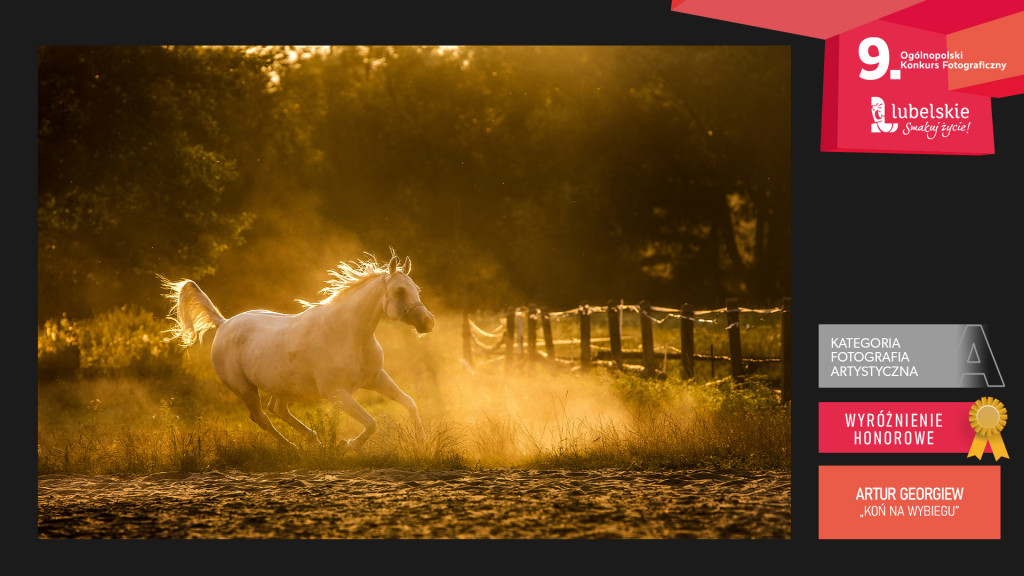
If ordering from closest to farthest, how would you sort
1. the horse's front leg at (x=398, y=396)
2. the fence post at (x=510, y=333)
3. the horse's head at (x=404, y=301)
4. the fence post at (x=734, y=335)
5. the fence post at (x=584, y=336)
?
the horse's head at (x=404, y=301) → the horse's front leg at (x=398, y=396) → the fence post at (x=734, y=335) → the fence post at (x=584, y=336) → the fence post at (x=510, y=333)

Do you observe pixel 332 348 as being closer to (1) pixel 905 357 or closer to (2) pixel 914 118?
(1) pixel 905 357

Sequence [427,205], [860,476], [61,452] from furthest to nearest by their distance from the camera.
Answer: [427,205]
[61,452]
[860,476]

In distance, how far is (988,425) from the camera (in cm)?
696

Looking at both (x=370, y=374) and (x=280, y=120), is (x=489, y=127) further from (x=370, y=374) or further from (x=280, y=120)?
(x=370, y=374)

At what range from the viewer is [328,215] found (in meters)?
11.4

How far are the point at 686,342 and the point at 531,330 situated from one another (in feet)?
10.9

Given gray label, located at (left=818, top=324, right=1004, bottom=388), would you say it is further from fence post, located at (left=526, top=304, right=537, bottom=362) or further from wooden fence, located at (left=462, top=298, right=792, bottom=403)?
fence post, located at (left=526, top=304, right=537, bottom=362)

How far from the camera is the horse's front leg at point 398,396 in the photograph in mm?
8391

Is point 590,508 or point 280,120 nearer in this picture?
point 590,508

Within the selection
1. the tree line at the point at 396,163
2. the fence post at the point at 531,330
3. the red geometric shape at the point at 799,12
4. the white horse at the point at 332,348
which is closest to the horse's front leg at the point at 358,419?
the white horse at the point at 332,348

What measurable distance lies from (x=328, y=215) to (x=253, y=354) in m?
2.90

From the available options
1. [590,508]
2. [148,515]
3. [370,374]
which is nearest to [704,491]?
[590,508]

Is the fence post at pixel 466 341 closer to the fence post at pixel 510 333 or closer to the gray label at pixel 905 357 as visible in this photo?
the fence post at pixel 510 333

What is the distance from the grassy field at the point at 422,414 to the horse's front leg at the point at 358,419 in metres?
0.07
